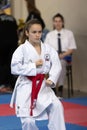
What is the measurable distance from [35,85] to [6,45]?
17.6ft

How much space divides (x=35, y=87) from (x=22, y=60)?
15.6 inches

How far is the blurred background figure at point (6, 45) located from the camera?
412 inches

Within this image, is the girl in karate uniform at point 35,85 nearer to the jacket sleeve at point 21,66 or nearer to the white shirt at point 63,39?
the jacket sleeve at point 21,66

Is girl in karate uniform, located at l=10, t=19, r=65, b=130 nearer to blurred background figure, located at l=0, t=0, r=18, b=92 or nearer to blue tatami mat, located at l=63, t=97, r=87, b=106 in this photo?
blue tatami mat, located at l=63, t=97, r=87, b=106

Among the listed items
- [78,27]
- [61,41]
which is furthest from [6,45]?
[78,27]

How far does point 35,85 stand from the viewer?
17.6 feet

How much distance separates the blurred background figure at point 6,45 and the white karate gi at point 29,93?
5055 mm

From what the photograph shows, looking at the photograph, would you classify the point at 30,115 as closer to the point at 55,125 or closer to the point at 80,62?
the point at 55,125

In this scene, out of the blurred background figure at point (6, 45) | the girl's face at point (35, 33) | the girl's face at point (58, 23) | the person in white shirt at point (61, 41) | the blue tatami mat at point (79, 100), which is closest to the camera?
the girl's face at point (35, 33)

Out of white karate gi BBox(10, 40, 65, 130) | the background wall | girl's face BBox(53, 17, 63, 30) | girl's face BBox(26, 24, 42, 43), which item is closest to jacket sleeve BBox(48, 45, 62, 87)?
white karate gi BBox(10, 40, 65, 130)

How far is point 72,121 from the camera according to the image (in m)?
7.30

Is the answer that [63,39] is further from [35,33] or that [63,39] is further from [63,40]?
[35,33]

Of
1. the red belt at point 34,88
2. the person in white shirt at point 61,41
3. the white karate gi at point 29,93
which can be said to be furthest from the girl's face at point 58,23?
the red belt at point 34,88

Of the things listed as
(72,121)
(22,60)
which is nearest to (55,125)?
(22,60)
